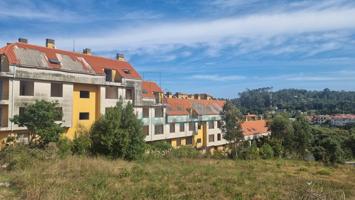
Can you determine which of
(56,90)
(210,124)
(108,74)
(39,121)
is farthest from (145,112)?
(210,124)

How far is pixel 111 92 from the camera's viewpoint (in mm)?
36906

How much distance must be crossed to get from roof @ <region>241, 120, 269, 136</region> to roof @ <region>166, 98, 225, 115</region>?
7.83m

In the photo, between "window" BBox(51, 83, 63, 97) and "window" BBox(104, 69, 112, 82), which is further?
"window" BBox(104, 69, 112, 82)

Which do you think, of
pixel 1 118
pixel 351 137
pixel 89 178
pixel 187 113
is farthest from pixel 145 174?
pixel 351 137

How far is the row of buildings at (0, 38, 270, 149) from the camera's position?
2722 centimetres

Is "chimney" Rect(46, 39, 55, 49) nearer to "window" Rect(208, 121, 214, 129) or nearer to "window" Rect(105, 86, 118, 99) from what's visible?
"window" Rect(105, 86, 118, 99)

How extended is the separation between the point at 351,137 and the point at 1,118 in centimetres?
6613

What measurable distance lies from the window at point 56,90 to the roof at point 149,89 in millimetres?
12158

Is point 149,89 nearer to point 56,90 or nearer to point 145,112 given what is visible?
point 145,112

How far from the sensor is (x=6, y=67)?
88.4ft

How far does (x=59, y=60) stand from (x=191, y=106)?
25.3 m

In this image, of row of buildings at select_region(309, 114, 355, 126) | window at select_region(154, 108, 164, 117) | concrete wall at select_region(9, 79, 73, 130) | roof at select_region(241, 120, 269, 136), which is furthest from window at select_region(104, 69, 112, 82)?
row of buildings at select_region(309, 114, 355, 126)

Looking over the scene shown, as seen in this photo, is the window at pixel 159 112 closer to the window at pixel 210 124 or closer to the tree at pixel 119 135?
the window at pixel 210 124

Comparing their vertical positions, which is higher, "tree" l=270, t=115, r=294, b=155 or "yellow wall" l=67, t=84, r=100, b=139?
"yellow wall" l=67, t=84, r=100, b=139
